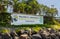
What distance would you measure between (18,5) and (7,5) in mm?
2681

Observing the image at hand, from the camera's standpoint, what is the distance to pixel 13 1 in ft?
135

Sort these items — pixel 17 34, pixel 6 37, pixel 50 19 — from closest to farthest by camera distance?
pixel 6 37 < pixel 17 34 < pixel 50 19

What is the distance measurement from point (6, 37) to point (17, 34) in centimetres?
228

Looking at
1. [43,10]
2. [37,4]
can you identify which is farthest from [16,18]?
[43,10]

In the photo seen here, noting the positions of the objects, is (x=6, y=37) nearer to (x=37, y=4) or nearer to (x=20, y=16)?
(x=20, y=16)

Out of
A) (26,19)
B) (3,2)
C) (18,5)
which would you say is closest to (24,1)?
(18,5)

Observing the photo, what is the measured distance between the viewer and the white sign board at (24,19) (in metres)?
30.8

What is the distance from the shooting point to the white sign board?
3083 cm

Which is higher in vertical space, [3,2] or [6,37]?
[3,2]

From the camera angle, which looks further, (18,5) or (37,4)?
(37,4)

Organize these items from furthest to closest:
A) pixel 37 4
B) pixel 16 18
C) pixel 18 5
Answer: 1. pixel 37 4
2. pixel 18 5
3. pixel 16 18

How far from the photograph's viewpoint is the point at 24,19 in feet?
106

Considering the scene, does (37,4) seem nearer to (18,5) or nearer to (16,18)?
(18,5)

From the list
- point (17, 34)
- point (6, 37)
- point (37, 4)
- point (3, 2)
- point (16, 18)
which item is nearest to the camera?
point (6, 37)
